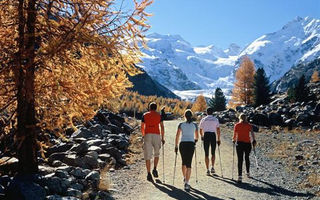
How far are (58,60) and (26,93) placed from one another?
1166 millimetres

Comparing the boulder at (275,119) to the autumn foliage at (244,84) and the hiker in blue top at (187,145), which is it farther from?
the hiker in blue top at (187,145)

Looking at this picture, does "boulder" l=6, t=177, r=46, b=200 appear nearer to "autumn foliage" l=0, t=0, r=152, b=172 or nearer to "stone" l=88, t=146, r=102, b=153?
"autumn foliage" l=0, t=0, r=152, b=172

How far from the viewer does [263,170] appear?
13445 mm

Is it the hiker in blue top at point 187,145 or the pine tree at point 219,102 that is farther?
the pine tree at point 219,102

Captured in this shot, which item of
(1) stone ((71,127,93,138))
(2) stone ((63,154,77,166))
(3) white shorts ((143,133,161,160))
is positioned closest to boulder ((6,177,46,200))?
(2) stone ((63,154,77,166))

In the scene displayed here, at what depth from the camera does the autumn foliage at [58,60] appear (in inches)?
276

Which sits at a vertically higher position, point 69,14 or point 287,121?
point 69,14

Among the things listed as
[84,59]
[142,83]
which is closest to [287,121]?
[84,59]

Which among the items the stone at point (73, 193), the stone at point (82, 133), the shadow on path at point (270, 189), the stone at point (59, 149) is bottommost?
the shadow on path at point (270, 189)

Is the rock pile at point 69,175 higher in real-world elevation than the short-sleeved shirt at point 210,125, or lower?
lower

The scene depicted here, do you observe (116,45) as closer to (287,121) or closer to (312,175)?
(312,175)

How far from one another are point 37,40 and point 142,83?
142779 mm

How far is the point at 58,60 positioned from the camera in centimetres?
773

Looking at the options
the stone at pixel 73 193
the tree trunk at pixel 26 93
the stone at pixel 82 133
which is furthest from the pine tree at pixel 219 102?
the tree trunk at pixel 26 93
